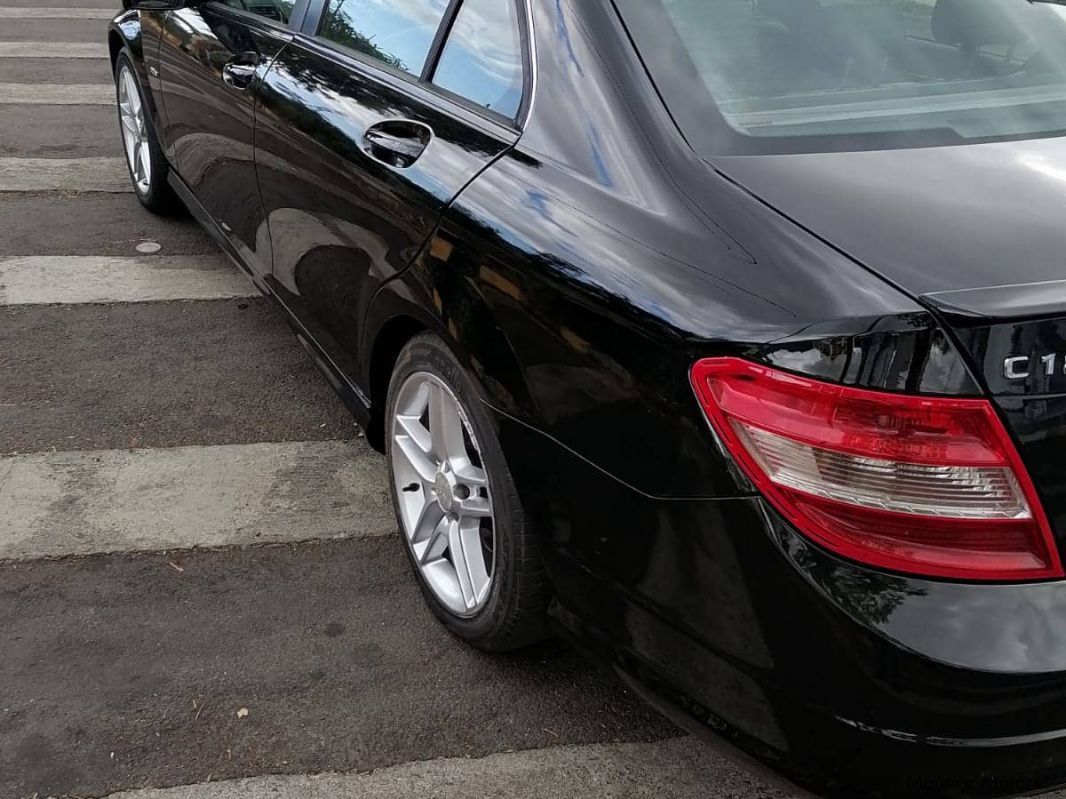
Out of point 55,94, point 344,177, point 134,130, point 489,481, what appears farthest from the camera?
point 55,94

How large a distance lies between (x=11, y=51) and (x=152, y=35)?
6.26 m

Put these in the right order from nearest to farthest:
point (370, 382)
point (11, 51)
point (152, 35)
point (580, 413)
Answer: point (580, 413) → point (370, 382) → point (152, 35) → point (11, 51)

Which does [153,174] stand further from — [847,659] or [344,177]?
[847,659]

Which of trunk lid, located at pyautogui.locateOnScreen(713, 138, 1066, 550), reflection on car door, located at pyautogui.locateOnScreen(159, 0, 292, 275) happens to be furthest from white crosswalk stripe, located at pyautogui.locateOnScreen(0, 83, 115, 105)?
trunk lid, located at pyautogui.locateOnScreen(713, 138, 1066, 550)

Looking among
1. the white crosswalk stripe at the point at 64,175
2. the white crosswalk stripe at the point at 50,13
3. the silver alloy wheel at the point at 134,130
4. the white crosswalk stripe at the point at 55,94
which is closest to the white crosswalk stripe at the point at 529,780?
the silver alloy wheel at the point at 134,130

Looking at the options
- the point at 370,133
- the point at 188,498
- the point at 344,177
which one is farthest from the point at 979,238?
the point at 188,498

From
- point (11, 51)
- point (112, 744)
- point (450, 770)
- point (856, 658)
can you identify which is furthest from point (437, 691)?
point (11, 51)

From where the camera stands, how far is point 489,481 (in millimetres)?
2203

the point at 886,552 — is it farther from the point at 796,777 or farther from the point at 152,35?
the point at 152,35

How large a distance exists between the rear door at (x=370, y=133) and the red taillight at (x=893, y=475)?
93 cm

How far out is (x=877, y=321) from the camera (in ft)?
4.75

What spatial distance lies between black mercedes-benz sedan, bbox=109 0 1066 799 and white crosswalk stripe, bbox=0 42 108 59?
27.3 feet

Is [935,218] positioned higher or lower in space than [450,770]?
higher

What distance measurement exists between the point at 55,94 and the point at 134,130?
3.49 metres
